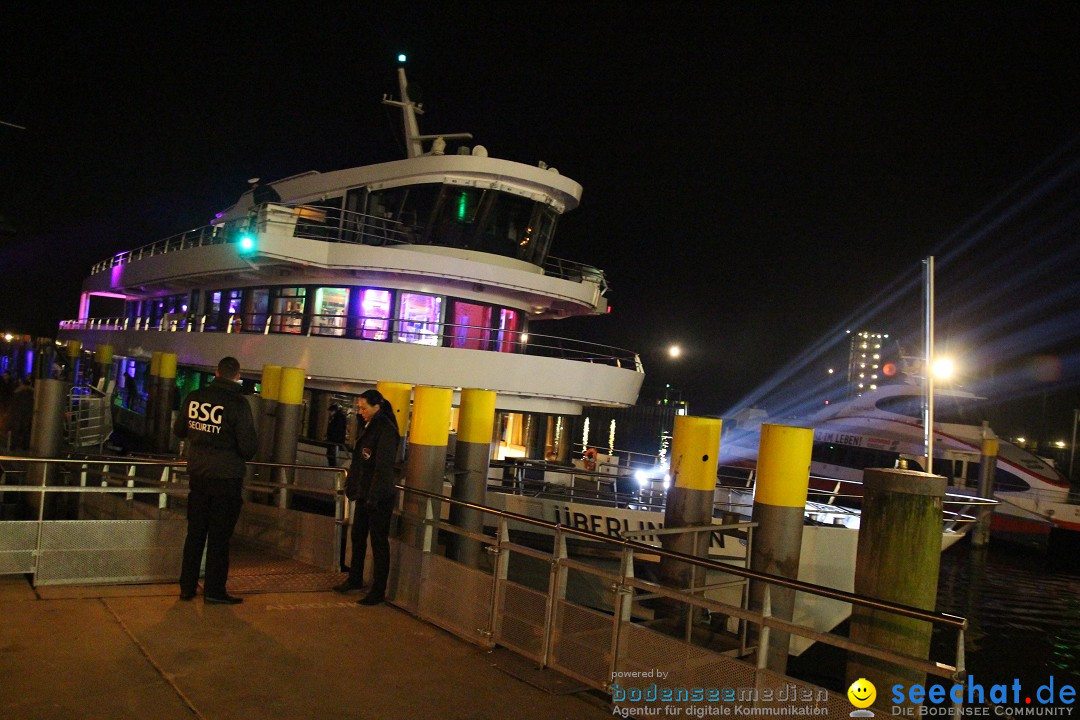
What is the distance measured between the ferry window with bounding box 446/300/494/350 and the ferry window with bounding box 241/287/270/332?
5115 mm

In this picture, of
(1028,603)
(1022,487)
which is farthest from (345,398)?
(1022,487)

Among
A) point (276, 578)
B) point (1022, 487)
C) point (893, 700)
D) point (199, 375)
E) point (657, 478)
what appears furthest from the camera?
point (1022, 487)

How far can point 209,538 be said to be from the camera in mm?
6328

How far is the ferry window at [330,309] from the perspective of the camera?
16922 millimetres

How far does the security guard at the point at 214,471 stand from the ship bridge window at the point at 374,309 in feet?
32.9

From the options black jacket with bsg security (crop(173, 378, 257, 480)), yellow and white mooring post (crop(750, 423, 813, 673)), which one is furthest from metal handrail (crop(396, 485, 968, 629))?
yellow and white mooring post (crop(750, 423, 813, 673))

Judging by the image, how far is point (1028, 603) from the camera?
16844 mm

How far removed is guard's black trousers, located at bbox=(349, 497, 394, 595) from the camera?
677 cm

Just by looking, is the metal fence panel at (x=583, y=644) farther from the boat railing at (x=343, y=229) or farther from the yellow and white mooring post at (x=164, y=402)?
the yellow and white mooring post at (x=164, y=402)

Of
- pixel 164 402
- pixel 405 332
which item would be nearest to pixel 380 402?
pixel 405 332

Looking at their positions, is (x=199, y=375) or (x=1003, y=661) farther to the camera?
(x=199, y=375)

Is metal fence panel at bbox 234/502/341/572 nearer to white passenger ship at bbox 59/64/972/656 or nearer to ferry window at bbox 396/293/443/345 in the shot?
white passenger ship at bbox 59/64/972/656

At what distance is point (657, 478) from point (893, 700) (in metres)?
9.94

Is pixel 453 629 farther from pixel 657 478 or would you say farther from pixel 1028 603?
pixel 1028 603
